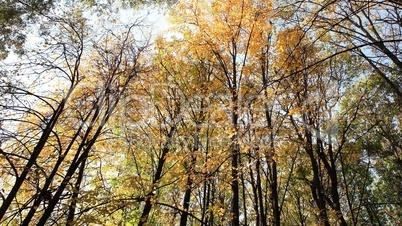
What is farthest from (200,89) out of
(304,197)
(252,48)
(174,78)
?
(304,197)

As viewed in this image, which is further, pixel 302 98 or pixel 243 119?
pixel 302 98

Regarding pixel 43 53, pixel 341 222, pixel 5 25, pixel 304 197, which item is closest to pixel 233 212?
pixel 341 222

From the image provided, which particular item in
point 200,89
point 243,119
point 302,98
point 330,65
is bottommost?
point 243,119

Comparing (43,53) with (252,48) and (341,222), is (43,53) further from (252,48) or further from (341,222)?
(341,222)

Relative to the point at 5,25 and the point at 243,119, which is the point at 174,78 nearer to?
the point at 243,119

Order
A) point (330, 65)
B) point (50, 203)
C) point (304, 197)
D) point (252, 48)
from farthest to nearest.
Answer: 1. point (304, 197)
2. point (330, 65)
3. point (252, 48)
4. point (50, 203)

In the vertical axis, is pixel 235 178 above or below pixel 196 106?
below

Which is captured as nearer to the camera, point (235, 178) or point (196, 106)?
point (235, 178)

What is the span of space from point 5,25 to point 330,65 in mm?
8153

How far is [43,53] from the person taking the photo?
4.37 m

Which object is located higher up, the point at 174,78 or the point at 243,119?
the point at 174,78

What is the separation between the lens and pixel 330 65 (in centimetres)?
830

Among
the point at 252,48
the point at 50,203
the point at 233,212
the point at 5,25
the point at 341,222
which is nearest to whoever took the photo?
the point at 50,203

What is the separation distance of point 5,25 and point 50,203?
2.80 meters
